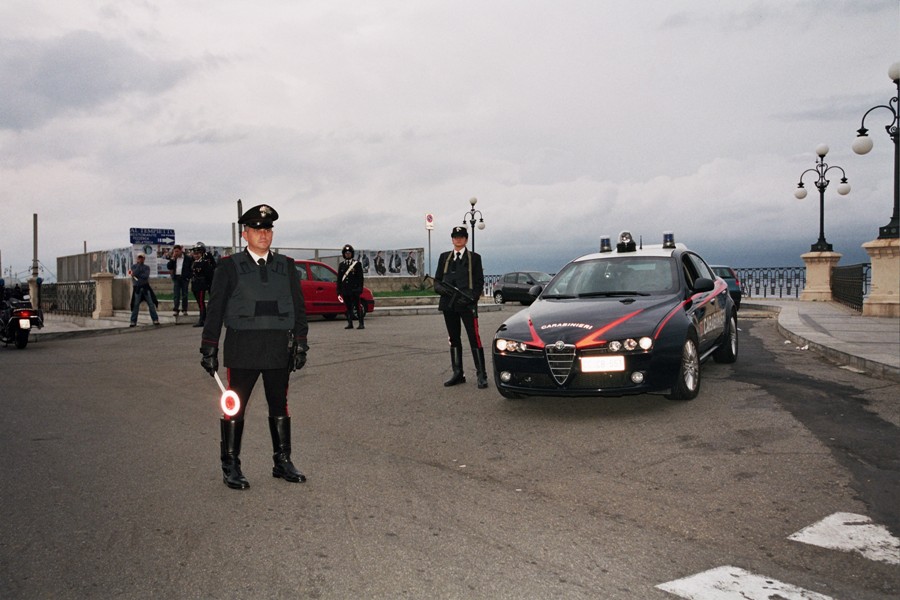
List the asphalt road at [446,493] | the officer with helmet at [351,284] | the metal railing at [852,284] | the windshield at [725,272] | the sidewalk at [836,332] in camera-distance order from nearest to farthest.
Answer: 1. the asphalt road at [446,493]
2. the sidewalk at [836,332]
3. the officer with helmet at [351,284]
4. the metal railing at [852,284]
5. the windshield at [725,272]

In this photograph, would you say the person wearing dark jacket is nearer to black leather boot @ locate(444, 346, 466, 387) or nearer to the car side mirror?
black leather boot @ locate(444, 346, 466, 387)

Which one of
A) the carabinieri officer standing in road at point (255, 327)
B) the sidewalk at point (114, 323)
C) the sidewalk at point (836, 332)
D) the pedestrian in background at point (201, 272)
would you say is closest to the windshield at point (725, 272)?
the sidewalk at point (836, 332)

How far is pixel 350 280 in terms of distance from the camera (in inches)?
662

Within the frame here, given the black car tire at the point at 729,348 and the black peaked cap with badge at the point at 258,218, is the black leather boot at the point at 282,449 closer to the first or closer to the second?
the black peaked cap with badge at the point at 258,218

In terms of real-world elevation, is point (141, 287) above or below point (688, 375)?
above

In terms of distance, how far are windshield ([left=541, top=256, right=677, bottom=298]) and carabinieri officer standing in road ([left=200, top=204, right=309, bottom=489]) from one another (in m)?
3.89

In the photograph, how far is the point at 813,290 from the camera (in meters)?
28.5

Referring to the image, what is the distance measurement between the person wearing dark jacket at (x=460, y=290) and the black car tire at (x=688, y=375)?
7.25 feet

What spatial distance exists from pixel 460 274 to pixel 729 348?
12.9 feet

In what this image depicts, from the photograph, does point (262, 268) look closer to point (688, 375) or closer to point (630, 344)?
point (630, 344)

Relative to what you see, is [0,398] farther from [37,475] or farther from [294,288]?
[294,288]

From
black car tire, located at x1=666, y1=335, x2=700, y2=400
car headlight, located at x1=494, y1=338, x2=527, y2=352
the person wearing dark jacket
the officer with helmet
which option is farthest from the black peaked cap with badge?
the officer with helmet

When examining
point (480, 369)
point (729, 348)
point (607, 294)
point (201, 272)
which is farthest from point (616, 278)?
point (201, 272)

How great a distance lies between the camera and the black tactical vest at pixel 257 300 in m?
4.58
